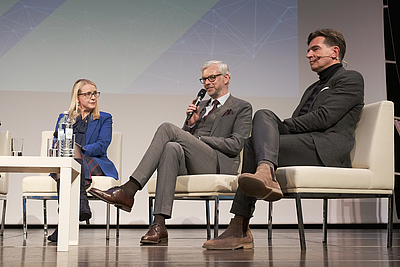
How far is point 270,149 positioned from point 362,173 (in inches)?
21.6

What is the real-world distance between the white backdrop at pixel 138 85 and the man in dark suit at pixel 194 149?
1.59 metres

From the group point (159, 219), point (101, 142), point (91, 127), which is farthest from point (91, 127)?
point (159, 219)

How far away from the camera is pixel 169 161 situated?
229 cm

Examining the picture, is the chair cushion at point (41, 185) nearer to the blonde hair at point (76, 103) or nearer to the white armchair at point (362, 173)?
the blonde hair at point (76, 103)

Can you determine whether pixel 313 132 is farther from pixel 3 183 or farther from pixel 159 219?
pixel 3 183

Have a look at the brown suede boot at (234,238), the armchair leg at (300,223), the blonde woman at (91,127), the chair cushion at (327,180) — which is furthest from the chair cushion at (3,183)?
the armchair leg at (300,223)

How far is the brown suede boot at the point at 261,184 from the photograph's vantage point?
1734 millimetres

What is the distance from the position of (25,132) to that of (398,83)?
3.71 metres

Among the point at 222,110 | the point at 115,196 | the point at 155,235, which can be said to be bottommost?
the point at 155,235

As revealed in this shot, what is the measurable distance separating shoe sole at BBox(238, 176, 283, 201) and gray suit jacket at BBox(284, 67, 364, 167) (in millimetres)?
454

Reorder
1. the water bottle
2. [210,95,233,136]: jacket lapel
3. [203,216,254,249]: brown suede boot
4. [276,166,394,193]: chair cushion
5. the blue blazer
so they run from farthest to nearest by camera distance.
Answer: the blue blazer
[210,95,233,136]: jacket lapel
the water bottle
[276,166,394,193]: chair cushion
[203,216,254,249]: brown suede boot

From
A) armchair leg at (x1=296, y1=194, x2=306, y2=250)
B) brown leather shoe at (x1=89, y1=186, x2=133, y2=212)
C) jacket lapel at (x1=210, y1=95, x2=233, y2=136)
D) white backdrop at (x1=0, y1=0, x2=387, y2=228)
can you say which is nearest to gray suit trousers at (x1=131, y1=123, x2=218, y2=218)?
brown leather shoe at (x1=89, y1=186, x2=133, y2=212)

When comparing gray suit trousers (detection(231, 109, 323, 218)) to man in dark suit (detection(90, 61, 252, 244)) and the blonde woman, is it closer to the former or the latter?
man in dark suit (detection(90, 61, 252, 244))

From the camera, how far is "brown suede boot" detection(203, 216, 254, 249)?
1.90 metres
